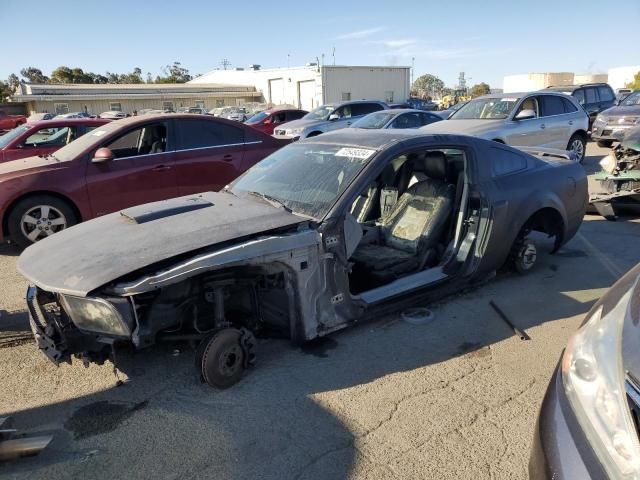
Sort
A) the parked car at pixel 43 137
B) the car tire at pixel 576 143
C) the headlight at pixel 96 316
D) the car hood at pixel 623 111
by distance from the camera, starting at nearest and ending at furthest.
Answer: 1. the headlight at pixel 96 316
2. the parked car at pixel 43 137
3. the car tire at pixel 576 143
4. the car hood at pixel 623 111

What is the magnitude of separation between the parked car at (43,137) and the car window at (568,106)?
9.25 metres

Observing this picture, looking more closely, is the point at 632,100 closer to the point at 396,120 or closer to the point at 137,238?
the point at 396,120

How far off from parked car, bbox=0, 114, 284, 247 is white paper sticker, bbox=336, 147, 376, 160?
3348 mm

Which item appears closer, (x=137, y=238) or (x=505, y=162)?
(x=137, y=238)

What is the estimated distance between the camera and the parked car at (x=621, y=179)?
6723 mm

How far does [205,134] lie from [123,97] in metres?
51.6

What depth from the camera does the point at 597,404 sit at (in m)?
1.55

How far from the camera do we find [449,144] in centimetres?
409

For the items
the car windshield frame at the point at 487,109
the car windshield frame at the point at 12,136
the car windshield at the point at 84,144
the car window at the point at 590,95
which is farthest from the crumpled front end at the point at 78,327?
the car window at the point at 590,95

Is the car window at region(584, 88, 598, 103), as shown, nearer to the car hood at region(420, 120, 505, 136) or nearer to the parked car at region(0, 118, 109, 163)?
the car hood at region(420, 120, 505, 136)

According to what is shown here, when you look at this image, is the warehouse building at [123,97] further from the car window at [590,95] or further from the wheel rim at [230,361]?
the wheel rim at [230,361]

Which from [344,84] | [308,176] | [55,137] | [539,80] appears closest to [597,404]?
[308,176]

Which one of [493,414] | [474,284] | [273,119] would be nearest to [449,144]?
[474,284]

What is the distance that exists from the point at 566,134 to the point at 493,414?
30.4 feet
